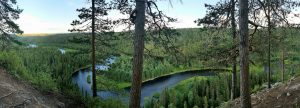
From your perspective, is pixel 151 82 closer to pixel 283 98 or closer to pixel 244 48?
pixel 283 98

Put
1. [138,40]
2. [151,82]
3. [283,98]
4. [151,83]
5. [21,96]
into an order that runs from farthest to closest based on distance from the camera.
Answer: [151,82] → [151,83] → [21,96] → [283,98] → [138,40]

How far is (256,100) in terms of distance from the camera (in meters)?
13.0

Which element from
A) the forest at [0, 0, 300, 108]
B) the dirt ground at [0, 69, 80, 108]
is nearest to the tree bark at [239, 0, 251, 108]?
the forest at [0, 0, 300, 108]

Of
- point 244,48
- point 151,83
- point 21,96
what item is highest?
point 244,48

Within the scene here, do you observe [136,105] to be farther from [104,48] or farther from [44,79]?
[104,48]

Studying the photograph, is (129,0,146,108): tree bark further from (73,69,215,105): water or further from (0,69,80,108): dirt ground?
(73,69,215,105): water

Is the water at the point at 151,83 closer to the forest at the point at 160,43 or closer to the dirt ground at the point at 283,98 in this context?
the forest at the point at 160,43

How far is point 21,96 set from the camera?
13.8 meters

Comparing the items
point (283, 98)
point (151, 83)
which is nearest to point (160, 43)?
point (283, 98)

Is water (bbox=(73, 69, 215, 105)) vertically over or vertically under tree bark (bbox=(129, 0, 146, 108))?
under

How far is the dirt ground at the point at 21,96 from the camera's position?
12797 millimetres

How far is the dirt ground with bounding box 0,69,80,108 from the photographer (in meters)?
12.8

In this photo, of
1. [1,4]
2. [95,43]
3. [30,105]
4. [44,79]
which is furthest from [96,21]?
[30,105]

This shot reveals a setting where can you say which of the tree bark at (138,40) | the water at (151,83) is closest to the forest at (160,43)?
the tree bark at (138,40)
